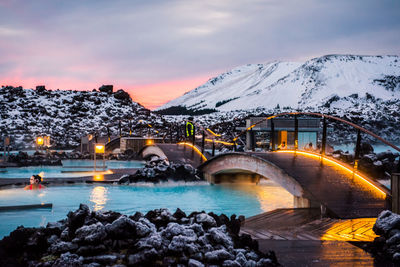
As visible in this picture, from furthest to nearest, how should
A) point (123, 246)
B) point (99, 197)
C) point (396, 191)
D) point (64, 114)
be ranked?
point (64, 114), point (99, 197), point (396, 191), point (123, 246)

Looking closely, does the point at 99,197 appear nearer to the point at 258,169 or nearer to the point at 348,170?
the point at 258,169

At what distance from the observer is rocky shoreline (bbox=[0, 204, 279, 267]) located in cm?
543

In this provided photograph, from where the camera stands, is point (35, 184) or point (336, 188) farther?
point (35, 184)

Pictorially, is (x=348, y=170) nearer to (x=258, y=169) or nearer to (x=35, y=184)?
(x=258, y=169)

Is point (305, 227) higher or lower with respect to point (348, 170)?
lower

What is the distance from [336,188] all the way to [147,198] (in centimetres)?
826

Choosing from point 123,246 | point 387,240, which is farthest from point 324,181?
point 123,246

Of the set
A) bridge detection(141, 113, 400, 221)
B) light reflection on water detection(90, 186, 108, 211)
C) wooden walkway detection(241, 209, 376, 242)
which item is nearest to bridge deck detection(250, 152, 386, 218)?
bridge detection(141, 113, 400, 221)

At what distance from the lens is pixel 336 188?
11.1 meters

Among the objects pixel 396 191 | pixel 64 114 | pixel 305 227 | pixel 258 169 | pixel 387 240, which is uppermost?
pixel 64 114

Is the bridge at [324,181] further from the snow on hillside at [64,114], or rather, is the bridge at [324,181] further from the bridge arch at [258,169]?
the snow on hillside at [64,114]

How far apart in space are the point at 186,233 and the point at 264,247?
Answer: 49.0 inches

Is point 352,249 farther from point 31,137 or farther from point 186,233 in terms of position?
point 31,137

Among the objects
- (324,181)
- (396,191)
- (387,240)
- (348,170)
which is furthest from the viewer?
(348,170)
